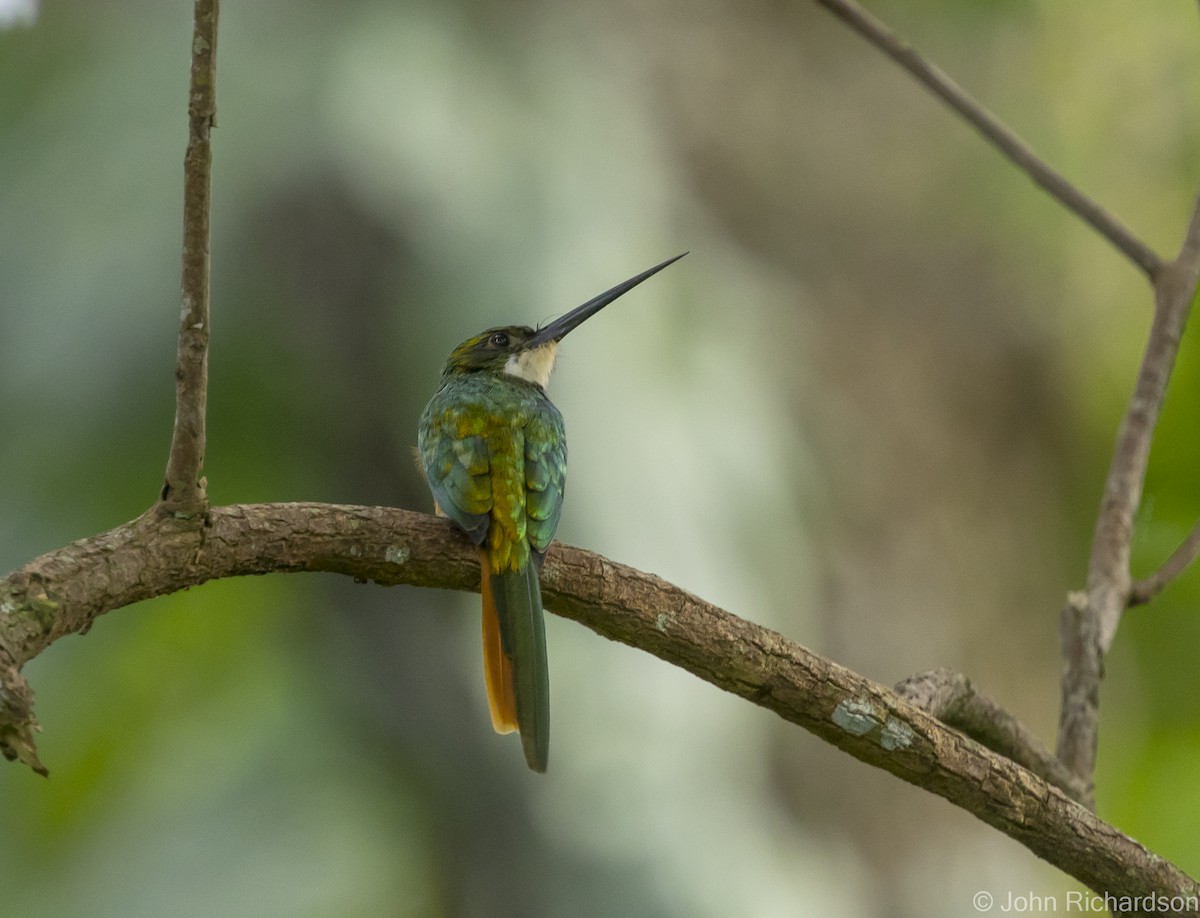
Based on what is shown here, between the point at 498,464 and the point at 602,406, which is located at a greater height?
the point at 602,406

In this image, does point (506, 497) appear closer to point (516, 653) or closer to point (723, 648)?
point (516, 653)

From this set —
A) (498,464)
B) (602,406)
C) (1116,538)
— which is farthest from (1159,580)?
(602,406)

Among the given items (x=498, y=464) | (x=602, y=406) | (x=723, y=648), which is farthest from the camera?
(x=602, y=406)

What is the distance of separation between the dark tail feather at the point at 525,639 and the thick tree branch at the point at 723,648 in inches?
1.3

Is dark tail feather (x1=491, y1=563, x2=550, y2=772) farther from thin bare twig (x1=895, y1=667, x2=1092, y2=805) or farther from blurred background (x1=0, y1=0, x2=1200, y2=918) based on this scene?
blurred background (x1=0, y1=0, x2=1200, y2=918)

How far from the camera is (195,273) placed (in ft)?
4.17

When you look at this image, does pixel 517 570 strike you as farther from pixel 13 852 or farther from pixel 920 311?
pixel 920 311

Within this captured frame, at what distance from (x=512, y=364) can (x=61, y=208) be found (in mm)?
2206

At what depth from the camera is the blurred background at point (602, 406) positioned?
11.6 ft

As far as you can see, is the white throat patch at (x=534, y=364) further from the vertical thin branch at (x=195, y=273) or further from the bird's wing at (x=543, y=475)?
the vertical thin branch at (x=195, y=273)

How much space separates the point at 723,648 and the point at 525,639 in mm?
289

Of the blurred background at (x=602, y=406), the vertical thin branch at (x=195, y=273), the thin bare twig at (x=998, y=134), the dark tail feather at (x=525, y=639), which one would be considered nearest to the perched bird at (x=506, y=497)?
the dark tail feather at (x=525, y=639)

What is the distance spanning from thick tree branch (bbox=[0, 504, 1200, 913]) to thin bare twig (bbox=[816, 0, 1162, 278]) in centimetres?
139

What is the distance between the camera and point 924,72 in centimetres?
257
